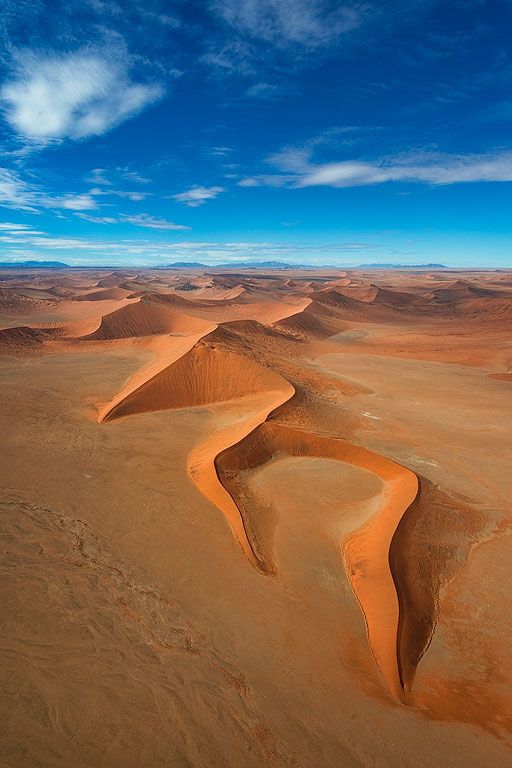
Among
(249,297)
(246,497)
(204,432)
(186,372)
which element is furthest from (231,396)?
(249,297)

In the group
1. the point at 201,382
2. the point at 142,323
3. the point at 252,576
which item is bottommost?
the point at 252,576

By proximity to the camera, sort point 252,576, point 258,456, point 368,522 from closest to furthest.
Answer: point 252,576
point 368,522
point 258,456

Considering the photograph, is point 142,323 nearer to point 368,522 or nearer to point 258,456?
point 258,456

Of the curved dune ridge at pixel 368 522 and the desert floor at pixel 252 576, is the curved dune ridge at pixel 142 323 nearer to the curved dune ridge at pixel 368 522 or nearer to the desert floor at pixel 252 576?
the desert floor at pixel 252 576


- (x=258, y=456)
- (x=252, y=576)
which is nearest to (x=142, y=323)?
(x=258, y=456)

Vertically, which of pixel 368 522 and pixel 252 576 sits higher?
pixel 252 576

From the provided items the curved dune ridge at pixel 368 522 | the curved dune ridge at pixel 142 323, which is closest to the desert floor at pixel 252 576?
the curved dune ridge at pixel 368 522

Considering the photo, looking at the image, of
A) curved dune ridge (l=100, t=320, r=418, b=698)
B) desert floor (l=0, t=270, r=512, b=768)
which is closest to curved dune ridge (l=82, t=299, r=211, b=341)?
curved dune ridge (l=100, t=320, r=418, b=698)

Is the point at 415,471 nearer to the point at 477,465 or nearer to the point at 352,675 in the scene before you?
the point at 477,465

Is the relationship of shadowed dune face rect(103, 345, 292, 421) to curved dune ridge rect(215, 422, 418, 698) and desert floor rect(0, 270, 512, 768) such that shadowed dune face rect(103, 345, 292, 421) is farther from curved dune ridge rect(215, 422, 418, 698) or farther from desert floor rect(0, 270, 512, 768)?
curved dune ridge rect(215, 422, 418, 698)
